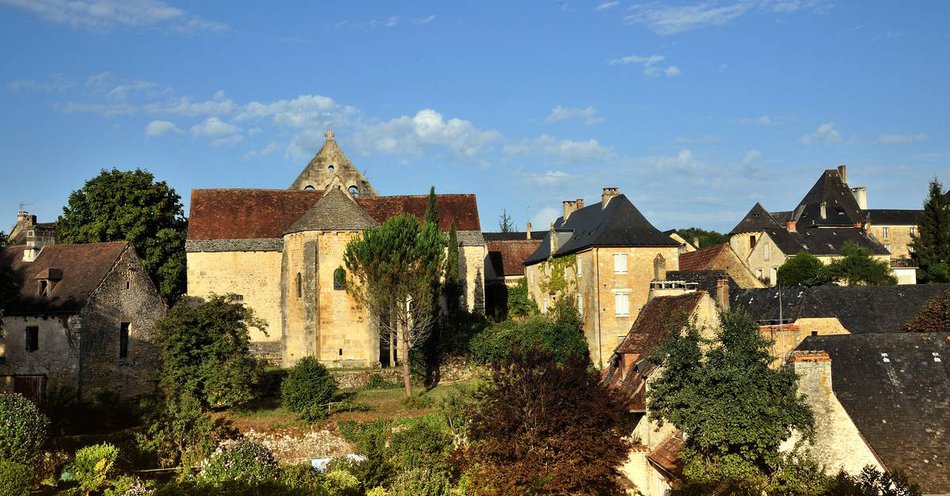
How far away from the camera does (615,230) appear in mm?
39875

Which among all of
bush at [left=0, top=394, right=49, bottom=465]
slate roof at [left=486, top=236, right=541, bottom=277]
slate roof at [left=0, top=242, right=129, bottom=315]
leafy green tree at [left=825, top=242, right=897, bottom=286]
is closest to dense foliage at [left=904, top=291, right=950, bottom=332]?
leafy green tree at [left=825, top=242, right=897, bottom=286]

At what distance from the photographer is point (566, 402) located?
818 inches

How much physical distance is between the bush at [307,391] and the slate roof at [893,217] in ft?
188

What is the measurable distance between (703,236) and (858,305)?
6673 cm

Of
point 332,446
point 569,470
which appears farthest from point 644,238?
point 569,470

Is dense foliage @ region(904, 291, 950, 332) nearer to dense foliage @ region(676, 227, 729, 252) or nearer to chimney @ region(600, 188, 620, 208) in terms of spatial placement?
chimney @ region(600, 188, 620, 208)

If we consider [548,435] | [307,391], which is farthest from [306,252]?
[548,435]

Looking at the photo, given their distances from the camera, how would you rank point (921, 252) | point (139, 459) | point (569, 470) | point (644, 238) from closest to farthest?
→ point (569, 470) → point (139, 459) → point (644, 238) → point (921, 252)

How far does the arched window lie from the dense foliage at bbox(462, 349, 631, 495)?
16.8 m

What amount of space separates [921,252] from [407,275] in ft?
123

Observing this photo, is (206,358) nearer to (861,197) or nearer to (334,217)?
(334,217)

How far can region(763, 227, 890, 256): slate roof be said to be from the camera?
55531mm

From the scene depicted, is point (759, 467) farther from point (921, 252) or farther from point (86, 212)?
point (921, 252)

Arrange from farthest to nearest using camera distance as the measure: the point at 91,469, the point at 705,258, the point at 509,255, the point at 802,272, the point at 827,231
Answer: the point at 509,255 < the point at 827,231 < the point at 802,272 < the point at 705,258 < the point at 91,469
